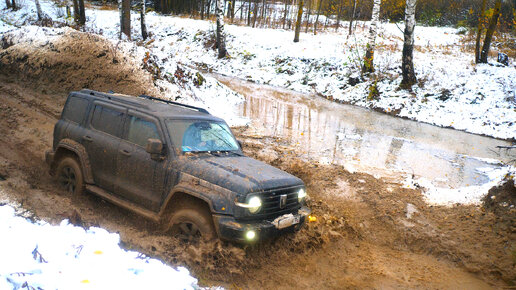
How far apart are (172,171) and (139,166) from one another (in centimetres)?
65

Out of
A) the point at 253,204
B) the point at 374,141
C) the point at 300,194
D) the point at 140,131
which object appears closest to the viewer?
the point at 253,204

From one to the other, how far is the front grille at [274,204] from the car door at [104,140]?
96.9 inches

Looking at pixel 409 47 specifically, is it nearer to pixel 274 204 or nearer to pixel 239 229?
pixel 274 204

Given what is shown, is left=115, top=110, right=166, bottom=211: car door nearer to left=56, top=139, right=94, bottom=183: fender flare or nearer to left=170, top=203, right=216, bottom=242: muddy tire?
left=170, top=203, right=216, bottom=242: muddy tire

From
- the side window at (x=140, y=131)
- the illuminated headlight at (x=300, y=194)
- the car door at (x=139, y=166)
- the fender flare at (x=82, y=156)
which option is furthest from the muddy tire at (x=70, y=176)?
the illuminated headlight at (x=300, y=194)

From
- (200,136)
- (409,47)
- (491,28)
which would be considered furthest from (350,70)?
(200,136)

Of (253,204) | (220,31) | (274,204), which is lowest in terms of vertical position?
(274,204)

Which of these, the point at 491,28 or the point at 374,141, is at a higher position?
the point at 491,28

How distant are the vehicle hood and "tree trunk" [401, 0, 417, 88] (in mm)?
14301

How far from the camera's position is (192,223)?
4.94m

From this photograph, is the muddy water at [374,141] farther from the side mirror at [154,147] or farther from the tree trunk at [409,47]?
the side mirror at [154,147]

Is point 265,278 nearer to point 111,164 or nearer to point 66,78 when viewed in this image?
point 111,164

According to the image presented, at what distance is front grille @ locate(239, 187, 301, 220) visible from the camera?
4.92m

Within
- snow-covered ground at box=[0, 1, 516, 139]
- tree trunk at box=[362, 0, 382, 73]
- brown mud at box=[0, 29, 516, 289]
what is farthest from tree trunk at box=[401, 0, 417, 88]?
brown mud at box=[0, 29, 516, 289]
